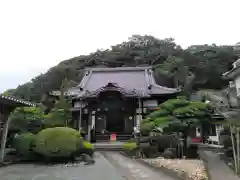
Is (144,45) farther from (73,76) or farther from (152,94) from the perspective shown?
(152,94)

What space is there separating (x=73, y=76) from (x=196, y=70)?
75.6ft

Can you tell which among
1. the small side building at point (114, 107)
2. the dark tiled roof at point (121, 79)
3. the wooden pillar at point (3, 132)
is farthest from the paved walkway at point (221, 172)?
the dark tiled roof at point (121, 79)

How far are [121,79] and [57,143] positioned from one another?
2087 centimetres

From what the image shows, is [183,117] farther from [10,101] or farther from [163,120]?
[10,101]

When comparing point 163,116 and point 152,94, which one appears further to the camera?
point 152,94

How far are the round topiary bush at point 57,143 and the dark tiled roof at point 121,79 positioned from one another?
49.9 feet

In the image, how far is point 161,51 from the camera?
145 ft

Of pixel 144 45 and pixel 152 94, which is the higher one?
pixel 144 45

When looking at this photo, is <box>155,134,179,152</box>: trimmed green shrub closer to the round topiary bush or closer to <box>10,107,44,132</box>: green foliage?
the round topiary bush

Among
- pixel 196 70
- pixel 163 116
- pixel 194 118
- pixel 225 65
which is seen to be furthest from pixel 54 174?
pixel 225 65

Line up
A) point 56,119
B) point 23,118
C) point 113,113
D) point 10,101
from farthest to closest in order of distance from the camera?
point 113,113 → point 56,119 → point 23,118 → point 10,101

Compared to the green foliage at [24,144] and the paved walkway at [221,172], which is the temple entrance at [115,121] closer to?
the green foliage at [24,144]

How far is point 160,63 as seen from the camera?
142 ft

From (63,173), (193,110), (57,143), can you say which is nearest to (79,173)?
(63,173)
